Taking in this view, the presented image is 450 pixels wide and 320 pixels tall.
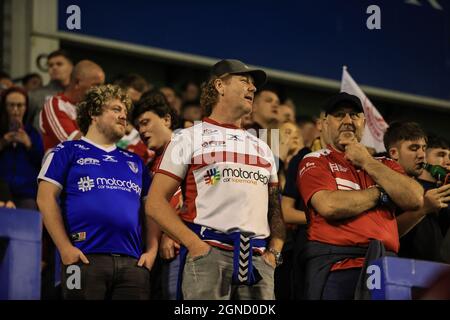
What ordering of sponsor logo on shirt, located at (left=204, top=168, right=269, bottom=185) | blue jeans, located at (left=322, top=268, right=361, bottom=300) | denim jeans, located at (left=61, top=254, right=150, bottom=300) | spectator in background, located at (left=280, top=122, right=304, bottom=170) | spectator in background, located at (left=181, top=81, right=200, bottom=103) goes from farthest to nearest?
1. spectator in background, located at (left=181, top=81, right=200, bottom=103)
2. spectator in background, located at (left=280, top=122, right=304, bottom=170)
3. denim jeans, located at (left=61, top=254, right=150, bottom=300)
4. blue jeans, located at (left=322, top=268, right=361, bottom=300)
5. sponsor logo on shirt, located at (left=204, top=168, right=269, bottom=185)

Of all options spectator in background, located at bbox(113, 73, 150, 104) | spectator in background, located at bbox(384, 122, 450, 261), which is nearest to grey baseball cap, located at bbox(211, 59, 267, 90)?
spectator in background, located at bbox(384, 122, 450, 261)

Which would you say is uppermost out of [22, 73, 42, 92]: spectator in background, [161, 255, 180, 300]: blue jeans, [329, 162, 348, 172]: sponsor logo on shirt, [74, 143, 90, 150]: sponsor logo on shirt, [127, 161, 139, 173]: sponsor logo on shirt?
[22, 73, 42, 92]: spectator in background

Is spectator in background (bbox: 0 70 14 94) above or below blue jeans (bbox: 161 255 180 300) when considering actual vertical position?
above

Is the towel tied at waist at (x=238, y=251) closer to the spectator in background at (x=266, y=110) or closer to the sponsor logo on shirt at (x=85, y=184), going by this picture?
the sponsor logo on shirt at (x=85, y=184)

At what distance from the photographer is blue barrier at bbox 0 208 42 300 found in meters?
5.86

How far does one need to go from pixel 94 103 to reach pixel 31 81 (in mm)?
4049

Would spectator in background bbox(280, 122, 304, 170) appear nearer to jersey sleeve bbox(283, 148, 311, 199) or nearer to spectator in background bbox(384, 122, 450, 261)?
jersey sleeve bbox(283, 148, 311, 199)

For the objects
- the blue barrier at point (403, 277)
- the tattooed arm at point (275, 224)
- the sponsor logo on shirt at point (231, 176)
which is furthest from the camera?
the tattooed arm at point (275, 224)

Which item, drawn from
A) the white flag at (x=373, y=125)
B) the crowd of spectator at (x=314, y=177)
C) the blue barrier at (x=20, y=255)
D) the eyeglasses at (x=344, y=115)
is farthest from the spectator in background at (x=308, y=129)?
the blue barrier at (x=20, y=255)

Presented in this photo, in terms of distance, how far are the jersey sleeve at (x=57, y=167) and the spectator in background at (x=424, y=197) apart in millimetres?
2171

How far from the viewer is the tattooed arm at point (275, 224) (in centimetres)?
671

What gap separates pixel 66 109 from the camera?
30.4ft

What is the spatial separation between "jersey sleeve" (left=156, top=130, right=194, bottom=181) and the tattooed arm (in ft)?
1.82

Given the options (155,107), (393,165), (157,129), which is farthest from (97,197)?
(393,165)
